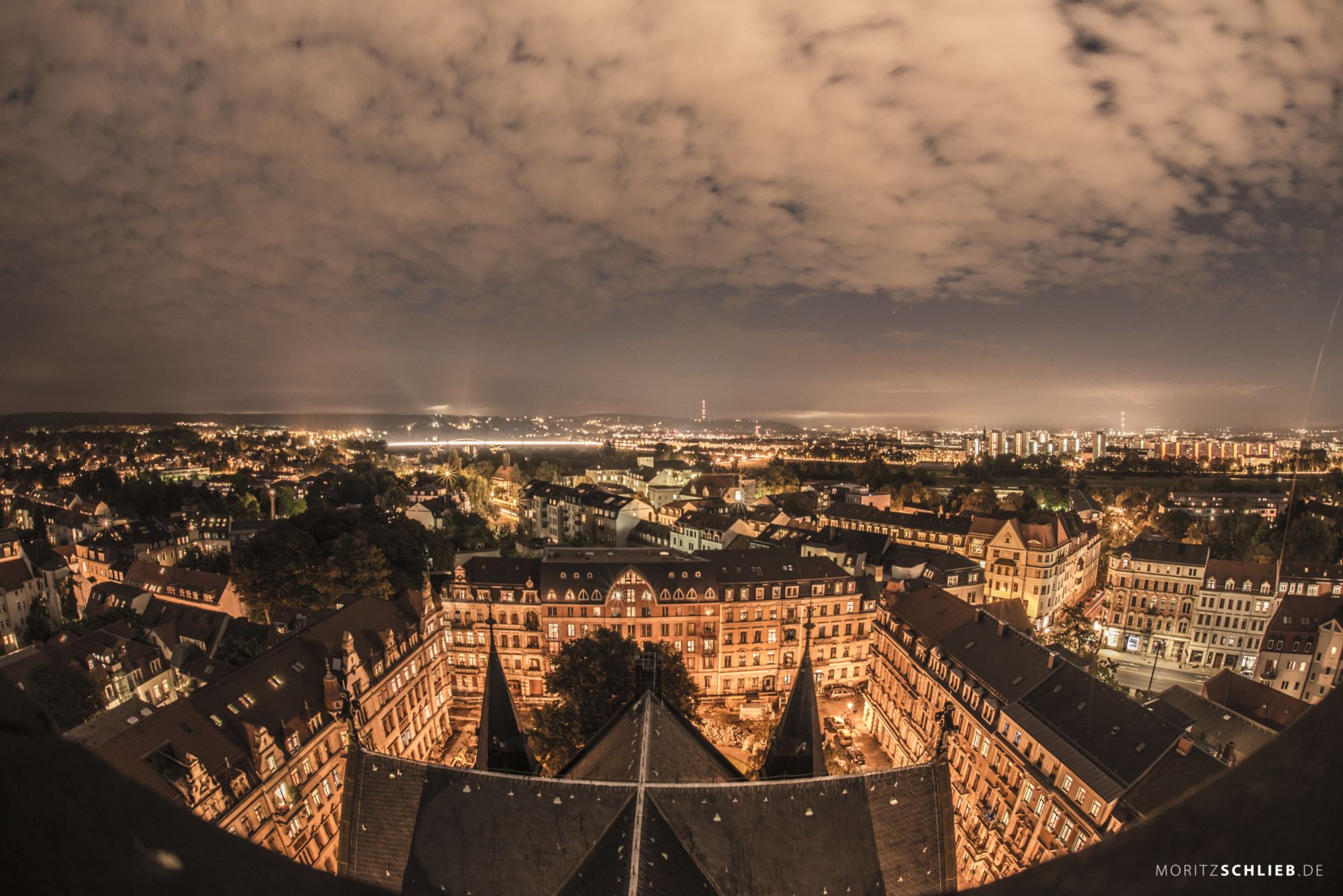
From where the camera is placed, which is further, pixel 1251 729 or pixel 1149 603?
pixel 1149 603

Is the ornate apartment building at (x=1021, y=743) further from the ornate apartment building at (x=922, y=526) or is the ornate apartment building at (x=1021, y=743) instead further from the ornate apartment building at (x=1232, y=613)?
the ornate apartment building at (x=922, y=526)

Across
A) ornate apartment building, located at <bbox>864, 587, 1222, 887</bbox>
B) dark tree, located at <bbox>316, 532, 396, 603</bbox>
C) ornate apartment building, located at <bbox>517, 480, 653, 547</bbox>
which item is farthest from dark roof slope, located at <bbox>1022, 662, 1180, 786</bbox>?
ornate apartment building, located at <bbox>517, 480, 653, 547</bbox>

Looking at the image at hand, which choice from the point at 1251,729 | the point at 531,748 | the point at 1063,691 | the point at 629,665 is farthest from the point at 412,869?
the point at 1251,729

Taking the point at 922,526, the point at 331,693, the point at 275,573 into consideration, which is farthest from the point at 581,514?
the point at 331,693

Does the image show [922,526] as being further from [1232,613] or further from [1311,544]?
[1311,544]

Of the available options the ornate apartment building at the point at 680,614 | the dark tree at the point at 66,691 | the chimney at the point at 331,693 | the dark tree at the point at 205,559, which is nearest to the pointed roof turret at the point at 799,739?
the chimney at the point at 331,693

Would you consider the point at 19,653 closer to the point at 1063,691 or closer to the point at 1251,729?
the point at 1063,691

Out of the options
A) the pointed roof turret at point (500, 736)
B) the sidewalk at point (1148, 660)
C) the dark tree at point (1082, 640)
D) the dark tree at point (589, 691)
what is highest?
the pointed roof turret at point (500, 736)
